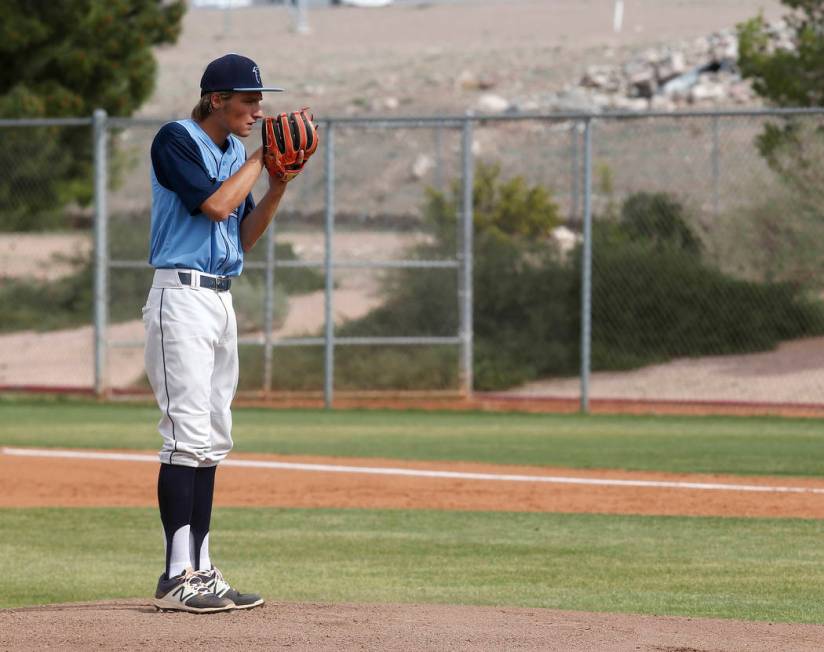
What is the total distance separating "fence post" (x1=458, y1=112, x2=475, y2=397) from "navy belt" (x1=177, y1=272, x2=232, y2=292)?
10409 mm

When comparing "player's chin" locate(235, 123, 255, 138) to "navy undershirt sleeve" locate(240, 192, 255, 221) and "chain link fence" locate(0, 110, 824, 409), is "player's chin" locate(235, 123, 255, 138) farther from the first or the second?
"chain link fence" locate(0, 110, 824, 409)

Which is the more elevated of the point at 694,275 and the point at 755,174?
the point at 755,174

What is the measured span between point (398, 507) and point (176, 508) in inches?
158

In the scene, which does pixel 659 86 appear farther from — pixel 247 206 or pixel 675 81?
pixel 247 206

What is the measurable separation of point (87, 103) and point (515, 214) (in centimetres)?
750

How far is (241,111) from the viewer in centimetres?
558

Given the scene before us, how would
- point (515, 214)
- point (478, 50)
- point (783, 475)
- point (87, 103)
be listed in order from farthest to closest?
point (478, 50)
point (87, 103)
point (515, 214)
point (783, 475)

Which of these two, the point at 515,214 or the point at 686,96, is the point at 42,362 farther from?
the point at 686,96

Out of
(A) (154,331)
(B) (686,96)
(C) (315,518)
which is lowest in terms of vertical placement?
(C) (315,518)

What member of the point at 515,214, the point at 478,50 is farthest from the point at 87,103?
the point at 478,50

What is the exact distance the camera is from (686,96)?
4422cm

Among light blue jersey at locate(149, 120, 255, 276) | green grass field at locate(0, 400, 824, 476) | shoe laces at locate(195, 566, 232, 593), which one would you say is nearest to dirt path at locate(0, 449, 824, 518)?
green grass field at locate(0, 400, 824, 476)

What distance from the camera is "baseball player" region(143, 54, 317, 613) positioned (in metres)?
5.43

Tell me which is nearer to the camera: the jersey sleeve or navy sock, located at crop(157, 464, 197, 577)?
the jersey sleeve
